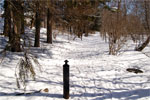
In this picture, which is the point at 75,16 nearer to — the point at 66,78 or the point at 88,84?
the point at 88,84

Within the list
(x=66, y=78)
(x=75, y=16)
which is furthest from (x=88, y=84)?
(x=75, y=16)

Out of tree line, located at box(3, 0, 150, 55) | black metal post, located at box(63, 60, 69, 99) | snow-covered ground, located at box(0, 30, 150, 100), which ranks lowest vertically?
snow-covered ground, located at box(0, 30, 150, 100)

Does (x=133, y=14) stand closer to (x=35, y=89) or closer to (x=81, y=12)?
(x=81, y=12)

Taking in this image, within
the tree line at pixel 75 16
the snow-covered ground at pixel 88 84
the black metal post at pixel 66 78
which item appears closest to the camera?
the tree line at pixel 75 16

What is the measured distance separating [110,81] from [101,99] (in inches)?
44.4

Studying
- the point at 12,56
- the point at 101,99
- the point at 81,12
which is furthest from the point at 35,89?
the point at 81,12

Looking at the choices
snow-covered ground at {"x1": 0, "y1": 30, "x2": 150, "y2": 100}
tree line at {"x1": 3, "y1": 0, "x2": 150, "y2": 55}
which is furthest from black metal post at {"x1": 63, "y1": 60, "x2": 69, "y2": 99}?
tree line at {"x1": 3, "y1": 0, "x2": 150, "y2": 55}

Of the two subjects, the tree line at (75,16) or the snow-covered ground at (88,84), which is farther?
the snow-covered ground at (88,84)

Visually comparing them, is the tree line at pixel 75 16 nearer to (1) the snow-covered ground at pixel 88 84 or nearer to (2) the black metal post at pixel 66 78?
(2) the black metal post at pixel 66 78

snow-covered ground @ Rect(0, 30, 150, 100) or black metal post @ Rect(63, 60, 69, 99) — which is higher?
black metal post @ Rect(63, 60, 69, 99)

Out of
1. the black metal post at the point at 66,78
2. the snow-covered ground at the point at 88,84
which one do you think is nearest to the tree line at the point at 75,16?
the black metal post at the point at 66,78

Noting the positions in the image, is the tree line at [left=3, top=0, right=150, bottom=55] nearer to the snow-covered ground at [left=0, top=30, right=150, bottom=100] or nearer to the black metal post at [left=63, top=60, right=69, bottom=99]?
the black metal post at [left=63, top=60, right=69, bottom=99]

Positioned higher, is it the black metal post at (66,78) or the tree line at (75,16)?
the tree line at (75,16)

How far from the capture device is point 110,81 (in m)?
4.23
